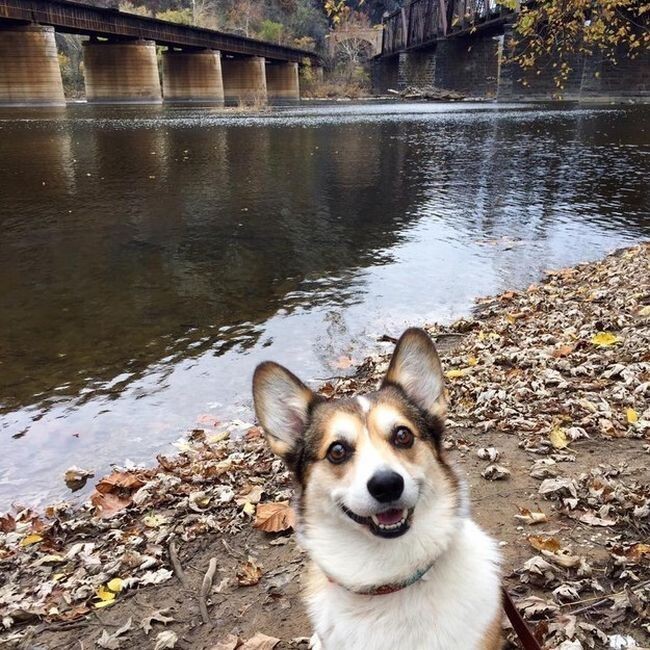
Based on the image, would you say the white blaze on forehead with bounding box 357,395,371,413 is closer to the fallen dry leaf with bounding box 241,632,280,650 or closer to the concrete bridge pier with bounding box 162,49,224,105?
the fallen dry leaf with bounding box 241,632,280,650

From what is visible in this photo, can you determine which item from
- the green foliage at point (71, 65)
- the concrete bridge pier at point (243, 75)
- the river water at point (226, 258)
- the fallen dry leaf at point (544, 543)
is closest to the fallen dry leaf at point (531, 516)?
the fallen dry leaf at point (544, 543)

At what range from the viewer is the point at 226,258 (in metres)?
11.2

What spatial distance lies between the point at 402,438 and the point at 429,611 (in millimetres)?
669

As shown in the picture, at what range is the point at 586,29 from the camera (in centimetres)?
848

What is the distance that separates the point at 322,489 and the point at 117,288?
26.4ft

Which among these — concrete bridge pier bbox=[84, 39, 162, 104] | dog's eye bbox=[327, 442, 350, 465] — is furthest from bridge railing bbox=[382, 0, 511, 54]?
dog's eye bbox=[327, 442, 350, 465]

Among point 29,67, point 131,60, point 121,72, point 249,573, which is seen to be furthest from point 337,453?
point 121,72

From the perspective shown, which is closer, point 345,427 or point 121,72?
point 345,427

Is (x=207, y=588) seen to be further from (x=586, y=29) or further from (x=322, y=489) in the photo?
(x=586, y=29)

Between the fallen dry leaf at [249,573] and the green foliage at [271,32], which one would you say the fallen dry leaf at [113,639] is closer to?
the fallen dry leaf at [249,573]

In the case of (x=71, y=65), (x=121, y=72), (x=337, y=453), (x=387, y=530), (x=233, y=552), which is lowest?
(x=233, y=552)

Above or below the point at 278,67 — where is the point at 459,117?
below

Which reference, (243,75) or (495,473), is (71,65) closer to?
(243,75)

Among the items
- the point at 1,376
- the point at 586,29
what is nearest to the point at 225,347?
the point at 1,376
